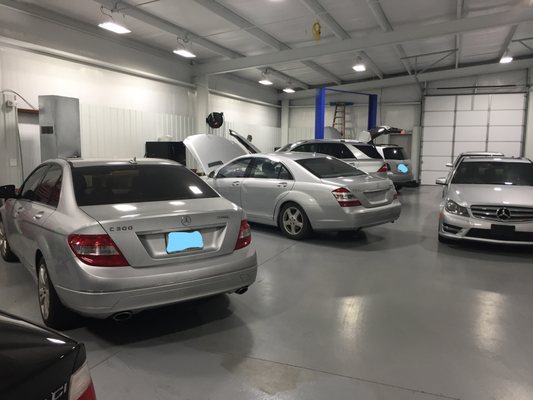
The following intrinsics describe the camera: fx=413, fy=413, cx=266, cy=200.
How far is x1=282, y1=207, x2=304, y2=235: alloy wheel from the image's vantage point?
625cm

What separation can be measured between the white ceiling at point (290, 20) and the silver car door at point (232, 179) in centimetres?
358

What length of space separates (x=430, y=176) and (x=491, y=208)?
1265 centimetres

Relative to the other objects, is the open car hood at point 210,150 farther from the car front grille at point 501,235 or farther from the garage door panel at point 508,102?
the garage door panel at point 508,102

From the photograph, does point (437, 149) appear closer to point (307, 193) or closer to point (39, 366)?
point (307, 193)

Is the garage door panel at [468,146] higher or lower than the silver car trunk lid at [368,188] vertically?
higher

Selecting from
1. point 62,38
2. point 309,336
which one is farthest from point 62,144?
point 309,336

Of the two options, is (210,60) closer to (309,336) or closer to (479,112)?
(479,112)

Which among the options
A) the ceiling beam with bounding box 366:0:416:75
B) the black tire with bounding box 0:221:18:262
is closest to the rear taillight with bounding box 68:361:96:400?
the black tire with bounding box 0:221:18:262

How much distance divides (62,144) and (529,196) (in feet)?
26.6

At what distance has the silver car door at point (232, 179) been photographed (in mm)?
7078

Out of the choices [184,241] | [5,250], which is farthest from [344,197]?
[5,250]

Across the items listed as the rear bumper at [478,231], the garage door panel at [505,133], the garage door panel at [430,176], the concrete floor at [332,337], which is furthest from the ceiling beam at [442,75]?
the concrete floor at [332,337]

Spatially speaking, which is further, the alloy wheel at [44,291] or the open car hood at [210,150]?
the open car hood at [210,150]

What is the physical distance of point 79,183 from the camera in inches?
127
